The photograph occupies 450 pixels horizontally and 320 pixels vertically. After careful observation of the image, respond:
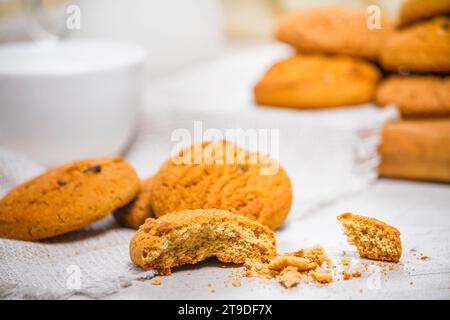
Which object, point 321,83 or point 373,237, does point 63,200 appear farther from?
point 321,83

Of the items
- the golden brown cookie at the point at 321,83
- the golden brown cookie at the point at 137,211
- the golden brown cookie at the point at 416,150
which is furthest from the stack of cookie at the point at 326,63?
the golden brown cookie at the point at 137,211

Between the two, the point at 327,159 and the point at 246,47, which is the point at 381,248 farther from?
the point at 246,47

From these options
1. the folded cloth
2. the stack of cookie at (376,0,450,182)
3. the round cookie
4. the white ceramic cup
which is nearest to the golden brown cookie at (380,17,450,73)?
the stack of cookie at (376,0,450,182)

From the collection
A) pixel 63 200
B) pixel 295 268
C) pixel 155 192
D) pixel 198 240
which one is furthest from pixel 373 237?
pixel 63 200

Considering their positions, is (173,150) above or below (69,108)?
below

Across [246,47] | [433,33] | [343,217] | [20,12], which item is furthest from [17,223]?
[246,47]
